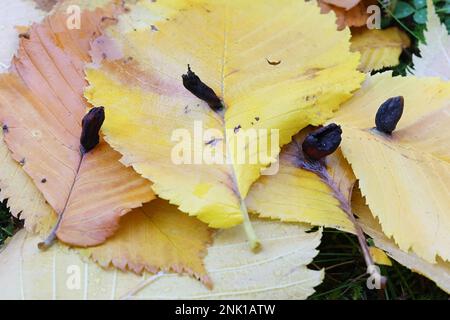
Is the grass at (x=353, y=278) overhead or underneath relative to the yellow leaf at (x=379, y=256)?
underneath

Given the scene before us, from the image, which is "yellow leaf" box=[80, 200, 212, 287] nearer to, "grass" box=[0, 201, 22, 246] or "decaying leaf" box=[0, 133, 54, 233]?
"decaying leaf" box=[0, 133, 54, 233]

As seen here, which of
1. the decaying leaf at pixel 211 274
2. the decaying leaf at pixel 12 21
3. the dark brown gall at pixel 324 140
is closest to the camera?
the decaying leaf at pixel 211 274

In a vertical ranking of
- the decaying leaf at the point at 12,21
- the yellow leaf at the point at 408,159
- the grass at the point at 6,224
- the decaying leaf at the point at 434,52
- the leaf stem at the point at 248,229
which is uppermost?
the decaying leaf at the point at 12,21

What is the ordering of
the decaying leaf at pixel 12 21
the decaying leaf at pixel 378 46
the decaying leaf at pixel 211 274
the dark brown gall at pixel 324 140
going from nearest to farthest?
1. the decaying leaf at pixel 211 274
2. the dark brown gall at pixel 324 140
3. the decaying leaf at pixel 12 21
4. the decaying leaf at pixel 378 46

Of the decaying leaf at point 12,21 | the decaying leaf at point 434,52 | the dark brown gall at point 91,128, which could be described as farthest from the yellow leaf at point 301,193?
the decaying leaf at point 12,21

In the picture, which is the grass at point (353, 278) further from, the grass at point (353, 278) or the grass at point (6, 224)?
the grass at point (6, 224)

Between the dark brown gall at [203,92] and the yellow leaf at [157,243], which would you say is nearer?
the yellow leaf at [157,243]
